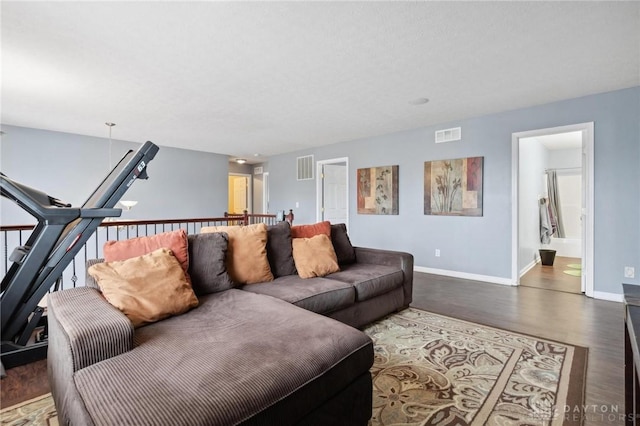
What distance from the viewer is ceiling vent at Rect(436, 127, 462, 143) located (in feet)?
15.5

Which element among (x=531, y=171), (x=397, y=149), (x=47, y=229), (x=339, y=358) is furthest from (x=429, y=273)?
(x=47, y=229)

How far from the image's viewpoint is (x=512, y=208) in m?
4.25

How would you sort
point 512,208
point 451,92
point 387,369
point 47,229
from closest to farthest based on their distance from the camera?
point 47,229 < point 387,369 < point 451,92 < point 512,208

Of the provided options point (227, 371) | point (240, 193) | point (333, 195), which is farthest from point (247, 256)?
point (240, 193)

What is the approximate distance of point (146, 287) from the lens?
1770mm

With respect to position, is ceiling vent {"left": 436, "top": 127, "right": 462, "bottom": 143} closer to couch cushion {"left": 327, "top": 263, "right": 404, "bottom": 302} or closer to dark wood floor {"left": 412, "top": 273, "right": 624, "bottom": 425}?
dark wood floor {"left": 412, "top": 273, "right": 624, "bottom": 425}

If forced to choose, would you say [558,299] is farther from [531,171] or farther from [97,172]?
[97,172]

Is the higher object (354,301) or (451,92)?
(451,92)

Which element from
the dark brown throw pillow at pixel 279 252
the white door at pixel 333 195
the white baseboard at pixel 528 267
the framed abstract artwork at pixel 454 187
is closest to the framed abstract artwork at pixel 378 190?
the framed abstract artwork at pixel 454 187

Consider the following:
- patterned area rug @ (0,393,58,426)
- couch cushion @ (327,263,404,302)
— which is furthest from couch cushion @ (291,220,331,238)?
patterned area rug @ (0,393,58,426)

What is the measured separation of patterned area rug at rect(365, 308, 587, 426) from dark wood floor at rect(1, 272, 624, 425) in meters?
0.13

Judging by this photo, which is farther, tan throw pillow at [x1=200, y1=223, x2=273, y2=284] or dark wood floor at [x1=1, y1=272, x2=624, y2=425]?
tan throw pillow at [x1=200, y1=223, x2=273, y2=284]

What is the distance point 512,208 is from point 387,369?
3.29m

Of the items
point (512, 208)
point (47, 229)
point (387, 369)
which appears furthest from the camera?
point (512, 208)
